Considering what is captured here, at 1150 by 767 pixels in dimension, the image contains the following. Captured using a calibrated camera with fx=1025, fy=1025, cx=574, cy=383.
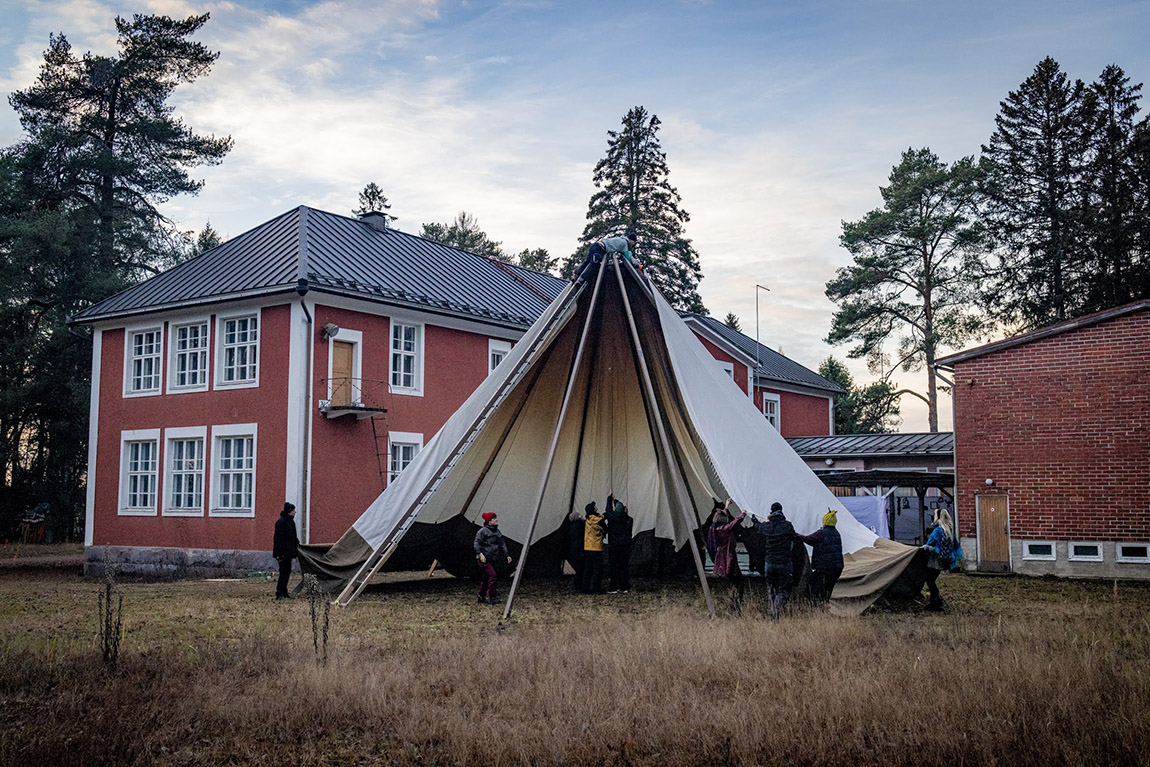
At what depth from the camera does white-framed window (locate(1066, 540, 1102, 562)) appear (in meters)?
17.8

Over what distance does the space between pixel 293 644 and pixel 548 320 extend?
6392 mm

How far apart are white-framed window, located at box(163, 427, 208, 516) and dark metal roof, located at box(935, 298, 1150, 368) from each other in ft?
49.0

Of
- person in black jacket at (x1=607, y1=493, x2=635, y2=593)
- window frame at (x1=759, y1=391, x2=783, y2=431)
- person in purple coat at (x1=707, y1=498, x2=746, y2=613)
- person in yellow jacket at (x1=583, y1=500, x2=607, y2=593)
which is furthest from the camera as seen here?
window frame at (x1=759, y1=391, x2=783, y2=431)

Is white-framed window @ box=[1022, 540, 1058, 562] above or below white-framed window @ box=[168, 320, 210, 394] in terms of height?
below

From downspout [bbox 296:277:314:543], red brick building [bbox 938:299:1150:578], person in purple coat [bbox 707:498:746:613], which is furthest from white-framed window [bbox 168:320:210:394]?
red brick building [bbox 938:299:1150:578]

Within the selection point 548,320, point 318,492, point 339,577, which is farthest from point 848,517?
point 318,492

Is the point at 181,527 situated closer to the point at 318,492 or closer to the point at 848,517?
the point at 318,492

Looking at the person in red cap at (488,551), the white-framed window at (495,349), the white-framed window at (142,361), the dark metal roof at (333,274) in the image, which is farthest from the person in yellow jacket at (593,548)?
the white-framed window at (142,361)

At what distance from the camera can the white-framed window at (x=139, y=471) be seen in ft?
72.8

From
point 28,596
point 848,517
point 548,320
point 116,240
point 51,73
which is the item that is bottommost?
point 28,596

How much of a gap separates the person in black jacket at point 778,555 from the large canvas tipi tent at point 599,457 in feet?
2.19

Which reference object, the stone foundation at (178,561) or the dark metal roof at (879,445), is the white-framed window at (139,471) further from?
the dark metal roof at (879,445)

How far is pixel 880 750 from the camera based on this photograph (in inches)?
243

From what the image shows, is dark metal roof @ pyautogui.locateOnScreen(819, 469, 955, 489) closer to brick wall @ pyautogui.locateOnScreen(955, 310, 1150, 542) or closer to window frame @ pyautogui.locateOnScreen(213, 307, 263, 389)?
brick wall @ pyautogui.locateOnScreen(955, 310, 1150, 542)
